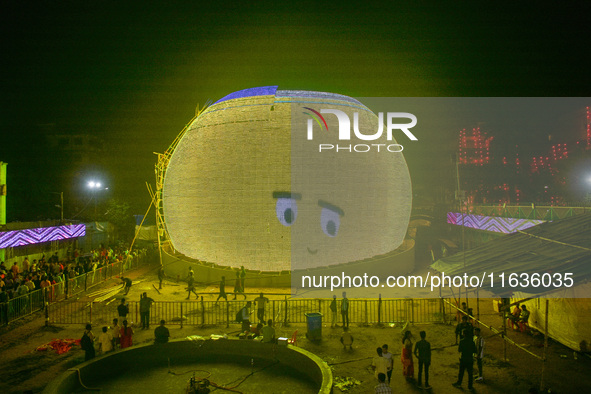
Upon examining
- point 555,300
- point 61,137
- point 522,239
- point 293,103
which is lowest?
point 555,300

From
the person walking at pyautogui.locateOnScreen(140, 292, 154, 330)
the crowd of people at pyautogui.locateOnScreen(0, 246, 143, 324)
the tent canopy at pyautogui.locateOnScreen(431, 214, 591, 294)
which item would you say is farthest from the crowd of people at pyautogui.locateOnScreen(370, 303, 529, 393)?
the crowd of people at pyautogui.locateOnScreen(0, 246, 143, 324)

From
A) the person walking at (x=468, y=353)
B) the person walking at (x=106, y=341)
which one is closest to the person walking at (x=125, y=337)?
the person walking at (x=106, y=341)

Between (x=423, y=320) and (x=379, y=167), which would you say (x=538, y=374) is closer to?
(x=423, y=320)

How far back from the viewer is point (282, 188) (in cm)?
1772

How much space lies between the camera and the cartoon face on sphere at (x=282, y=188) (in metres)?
17.8

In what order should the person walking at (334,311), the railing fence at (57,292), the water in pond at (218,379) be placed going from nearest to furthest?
the water in pond at (218,379), the person walking at (334,311), the railing fence at (57,292)

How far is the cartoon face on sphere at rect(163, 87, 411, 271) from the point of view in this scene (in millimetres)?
17750

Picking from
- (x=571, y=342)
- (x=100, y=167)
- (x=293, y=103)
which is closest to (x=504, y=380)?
(x=571, y=342)

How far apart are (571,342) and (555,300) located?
1131mm

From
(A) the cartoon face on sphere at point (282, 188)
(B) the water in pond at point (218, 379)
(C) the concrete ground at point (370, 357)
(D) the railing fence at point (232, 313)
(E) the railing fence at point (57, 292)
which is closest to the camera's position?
(C) the concrete ground at point (370, 357)

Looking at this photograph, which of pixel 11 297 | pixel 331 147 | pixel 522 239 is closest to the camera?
pixel 522 239

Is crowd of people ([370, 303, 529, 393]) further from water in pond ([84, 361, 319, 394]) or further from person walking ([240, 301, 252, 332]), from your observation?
person walking ([240, 301, 252, 332])

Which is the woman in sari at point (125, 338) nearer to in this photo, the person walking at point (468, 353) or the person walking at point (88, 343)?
the person walking at point (88, 343)

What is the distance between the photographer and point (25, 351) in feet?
32.4
